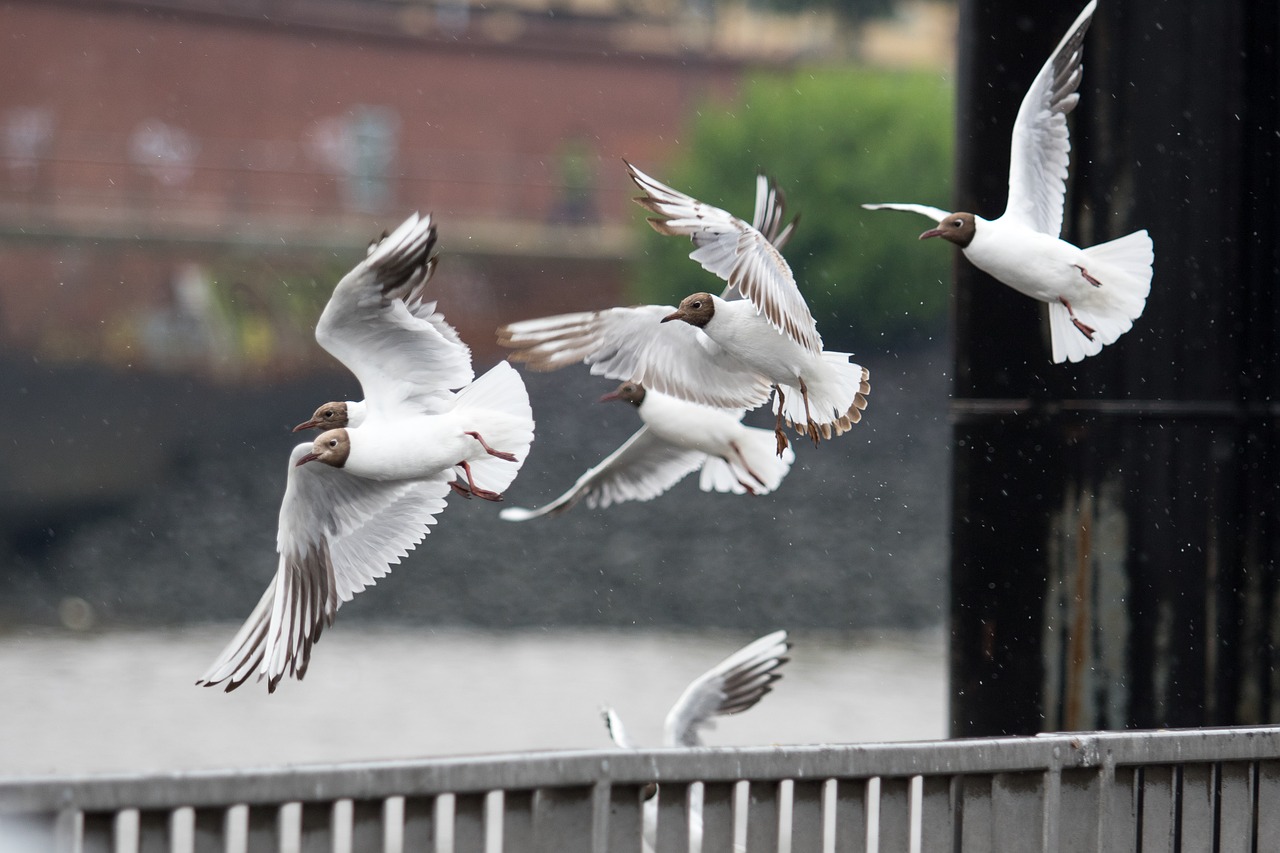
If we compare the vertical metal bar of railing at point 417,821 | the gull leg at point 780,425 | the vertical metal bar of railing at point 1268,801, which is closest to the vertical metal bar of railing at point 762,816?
the vertical metal bar of railing at point 417,821

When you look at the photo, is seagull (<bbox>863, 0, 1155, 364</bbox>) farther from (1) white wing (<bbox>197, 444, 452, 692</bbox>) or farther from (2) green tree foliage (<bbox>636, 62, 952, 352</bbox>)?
(2) green tree foliage (<bbox>636, 62, 952, 352</bbox>)

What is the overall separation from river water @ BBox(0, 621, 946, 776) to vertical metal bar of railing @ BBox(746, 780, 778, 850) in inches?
612

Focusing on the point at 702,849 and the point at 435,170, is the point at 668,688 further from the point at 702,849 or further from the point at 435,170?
the point at 702,849

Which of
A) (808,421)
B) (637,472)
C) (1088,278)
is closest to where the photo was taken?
(1088,278)

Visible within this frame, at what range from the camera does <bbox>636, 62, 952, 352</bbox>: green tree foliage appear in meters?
Result: 35.2

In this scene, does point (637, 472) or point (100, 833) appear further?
point (637, 472)

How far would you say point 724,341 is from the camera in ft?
16.6

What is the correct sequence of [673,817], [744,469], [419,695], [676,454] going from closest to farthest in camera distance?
[673,817]
[744,469]
[676,454]
[419,695]

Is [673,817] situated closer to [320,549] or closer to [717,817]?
[717,817]

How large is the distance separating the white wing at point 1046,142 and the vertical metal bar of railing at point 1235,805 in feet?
5.52

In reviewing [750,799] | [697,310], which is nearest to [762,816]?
[750,799]

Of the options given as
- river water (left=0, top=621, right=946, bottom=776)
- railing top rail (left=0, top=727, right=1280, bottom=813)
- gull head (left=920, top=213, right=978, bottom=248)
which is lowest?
river water (left=0, top=621, right=946, bottom=776)

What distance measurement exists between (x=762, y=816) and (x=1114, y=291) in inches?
81.2


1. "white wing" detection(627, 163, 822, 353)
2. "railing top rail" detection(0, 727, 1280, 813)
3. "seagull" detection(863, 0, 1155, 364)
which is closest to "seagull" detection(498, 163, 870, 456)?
"white wing" detection(627, 163, 822, 353)
